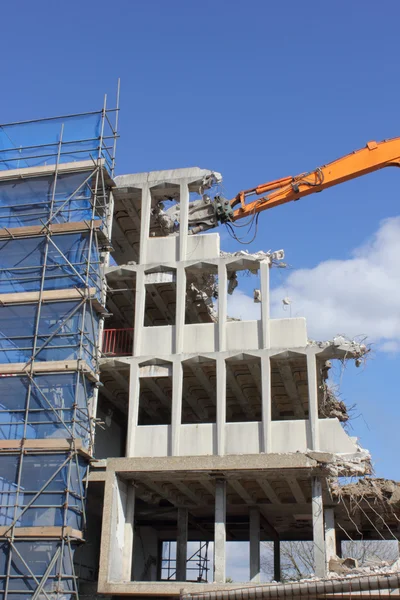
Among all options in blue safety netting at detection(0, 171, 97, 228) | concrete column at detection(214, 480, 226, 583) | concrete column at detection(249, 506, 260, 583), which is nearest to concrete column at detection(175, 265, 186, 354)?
blue safety netting at detection(0, 171, 97, 228)

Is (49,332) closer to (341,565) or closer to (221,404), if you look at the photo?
(221,404)

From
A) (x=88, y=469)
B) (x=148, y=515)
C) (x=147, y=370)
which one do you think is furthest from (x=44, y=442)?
(x=148, y=515)

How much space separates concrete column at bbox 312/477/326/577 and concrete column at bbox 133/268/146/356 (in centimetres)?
707

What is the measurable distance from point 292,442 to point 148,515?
961cm

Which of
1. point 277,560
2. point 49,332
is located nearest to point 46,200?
point 49,332

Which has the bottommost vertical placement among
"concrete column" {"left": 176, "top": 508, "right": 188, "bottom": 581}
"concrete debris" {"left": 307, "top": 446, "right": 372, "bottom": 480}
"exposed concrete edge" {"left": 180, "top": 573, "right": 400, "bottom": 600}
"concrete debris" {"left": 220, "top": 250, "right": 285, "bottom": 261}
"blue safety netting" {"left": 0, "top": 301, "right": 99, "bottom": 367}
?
"exposed concrete edge" {"left": 180, "top": 573, "right": 400, "bottom": 600}

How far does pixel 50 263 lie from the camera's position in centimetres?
2503

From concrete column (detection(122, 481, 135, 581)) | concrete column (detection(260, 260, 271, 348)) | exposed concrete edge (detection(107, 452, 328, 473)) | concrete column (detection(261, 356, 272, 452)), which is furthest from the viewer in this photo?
concrete column (detection(260, 260, 271, 348))

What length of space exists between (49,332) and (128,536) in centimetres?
698

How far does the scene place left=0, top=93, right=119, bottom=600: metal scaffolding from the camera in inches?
830

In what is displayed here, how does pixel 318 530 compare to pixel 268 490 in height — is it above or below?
below

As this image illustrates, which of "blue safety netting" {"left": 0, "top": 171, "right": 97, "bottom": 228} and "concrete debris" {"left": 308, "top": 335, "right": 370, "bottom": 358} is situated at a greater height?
"blue safety netting" {"left": 0, "top": 171, "right": 97, "bottom": 228}

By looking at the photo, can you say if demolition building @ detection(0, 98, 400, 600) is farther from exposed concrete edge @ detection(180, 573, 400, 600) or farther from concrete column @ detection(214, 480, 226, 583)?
exposed concrete edge @ detection(180, 573, 400, 600)

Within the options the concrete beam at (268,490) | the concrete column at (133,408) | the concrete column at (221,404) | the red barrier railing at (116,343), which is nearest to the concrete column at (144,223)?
the red barrier railing at (116,343)
